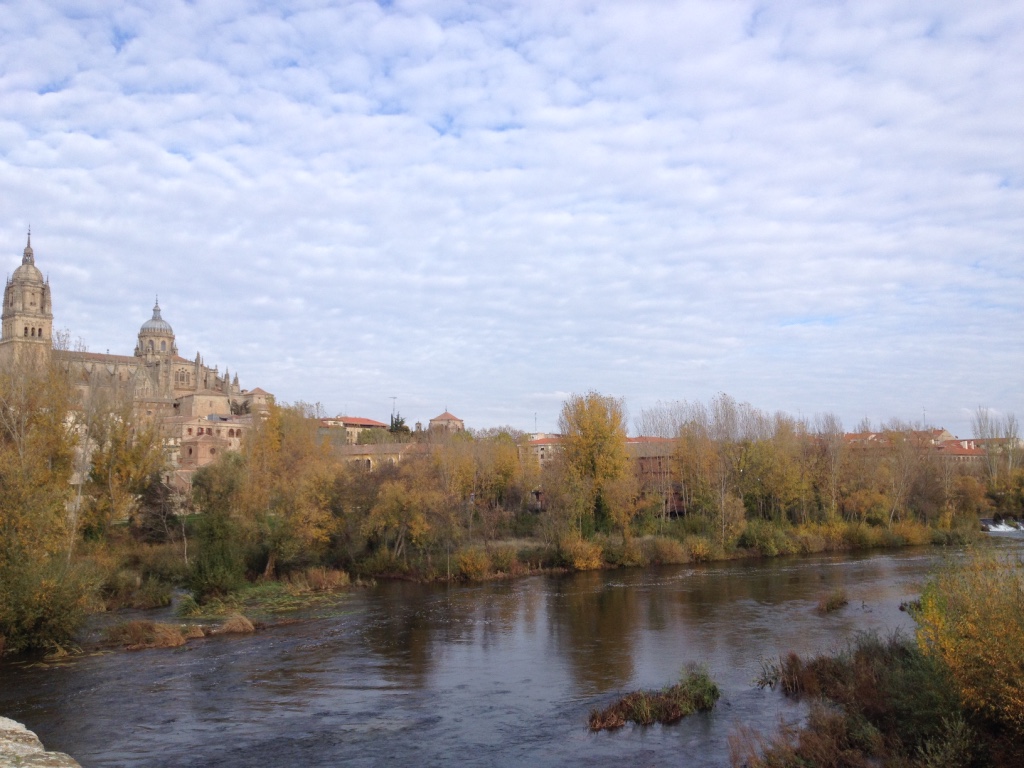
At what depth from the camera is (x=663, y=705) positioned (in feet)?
49.9

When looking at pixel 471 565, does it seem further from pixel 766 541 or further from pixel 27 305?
pixel 27 305

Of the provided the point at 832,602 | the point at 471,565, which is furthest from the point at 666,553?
the point at 832,602

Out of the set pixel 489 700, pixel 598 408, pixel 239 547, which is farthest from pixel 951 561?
pixel 598 408

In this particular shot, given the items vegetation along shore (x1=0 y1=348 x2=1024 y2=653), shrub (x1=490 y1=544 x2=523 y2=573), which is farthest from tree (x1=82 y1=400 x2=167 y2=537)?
shrub (x1=490 y1=544 x2=523 y2=573)

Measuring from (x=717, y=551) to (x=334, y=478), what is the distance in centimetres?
2048

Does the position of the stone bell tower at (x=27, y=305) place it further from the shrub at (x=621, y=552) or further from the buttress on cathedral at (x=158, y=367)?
the shrub at (x=621, y=552)

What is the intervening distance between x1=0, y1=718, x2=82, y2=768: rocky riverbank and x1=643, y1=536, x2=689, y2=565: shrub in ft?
109

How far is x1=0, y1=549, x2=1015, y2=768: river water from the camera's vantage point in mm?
13984

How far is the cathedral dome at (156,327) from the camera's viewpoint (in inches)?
5256

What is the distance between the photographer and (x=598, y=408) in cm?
4866

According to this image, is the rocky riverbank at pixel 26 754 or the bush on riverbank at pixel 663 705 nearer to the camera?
the rocky riverbank at pixel 26 754

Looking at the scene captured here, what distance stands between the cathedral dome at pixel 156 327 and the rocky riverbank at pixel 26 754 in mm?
132675

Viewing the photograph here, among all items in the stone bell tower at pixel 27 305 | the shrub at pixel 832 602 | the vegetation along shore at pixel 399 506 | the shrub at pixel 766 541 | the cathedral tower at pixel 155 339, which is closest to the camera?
the shrub at pixel 832 602

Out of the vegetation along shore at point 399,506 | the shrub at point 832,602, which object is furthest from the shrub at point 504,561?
the shrub at point 832,602
